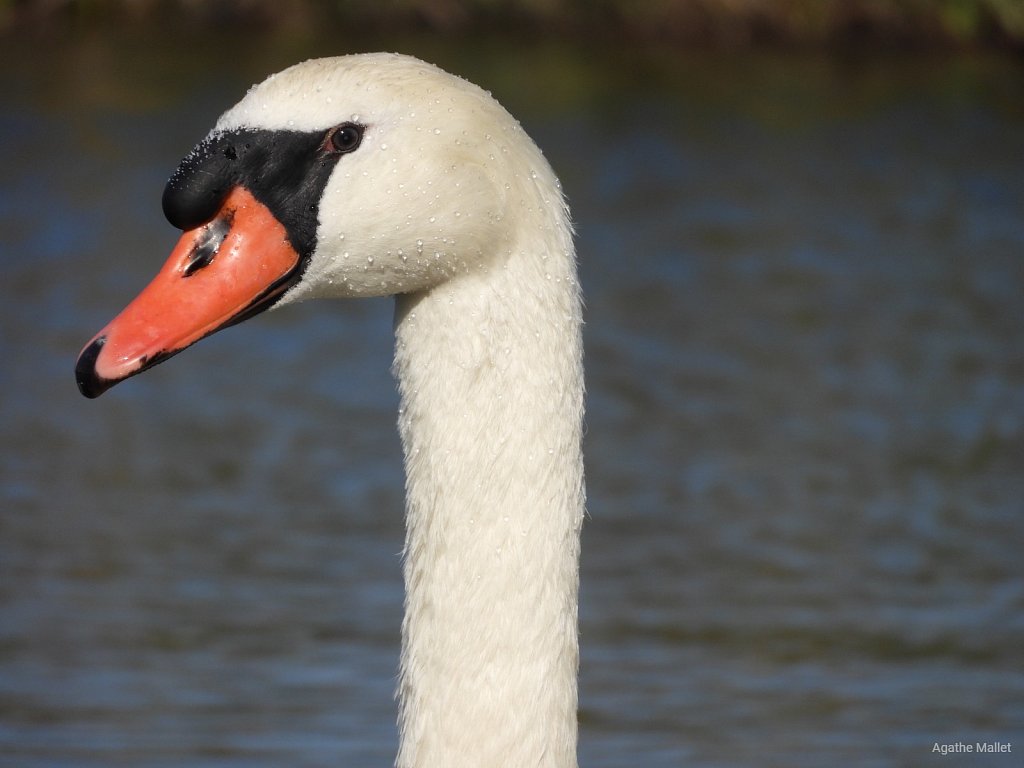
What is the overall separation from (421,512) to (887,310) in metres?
11.2

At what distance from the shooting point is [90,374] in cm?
363

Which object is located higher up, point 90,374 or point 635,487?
point 635,487

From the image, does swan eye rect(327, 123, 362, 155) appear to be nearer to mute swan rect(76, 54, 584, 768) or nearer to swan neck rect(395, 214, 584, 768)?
mute swan rect(76, 54, 584, 768)

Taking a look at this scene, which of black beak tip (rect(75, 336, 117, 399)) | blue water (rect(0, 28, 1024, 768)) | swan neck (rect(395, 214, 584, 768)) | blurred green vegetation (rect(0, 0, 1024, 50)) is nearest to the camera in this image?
black beak tip (rect(75, 336, 117, 399))

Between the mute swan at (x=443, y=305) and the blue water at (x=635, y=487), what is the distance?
291cm

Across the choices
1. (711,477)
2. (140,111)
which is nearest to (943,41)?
(140,111)

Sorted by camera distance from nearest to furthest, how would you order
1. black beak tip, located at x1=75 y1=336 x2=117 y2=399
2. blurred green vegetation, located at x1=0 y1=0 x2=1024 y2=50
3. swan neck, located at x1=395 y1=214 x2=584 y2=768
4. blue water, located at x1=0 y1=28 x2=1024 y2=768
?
black beak tip, located at x1=75 y1=336 x2=117 y2=399 < swan neck, located at x1=395 y1=214 x2=584 y2=768 < blue water, located at x1=0 y1=28 x2=1024 y2=768 < blurred green vegetation, located at x1=0 y1=0 x2=1024 y2=50

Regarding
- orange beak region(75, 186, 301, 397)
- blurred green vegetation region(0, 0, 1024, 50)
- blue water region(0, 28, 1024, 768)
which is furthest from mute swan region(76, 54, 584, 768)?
blurred green vegetation region(0, 0, 1024, 50)

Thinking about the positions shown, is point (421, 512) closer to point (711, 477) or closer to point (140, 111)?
point (711, 477)

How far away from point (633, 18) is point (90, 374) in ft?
92.4

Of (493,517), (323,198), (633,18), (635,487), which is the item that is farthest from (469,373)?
(633,18)

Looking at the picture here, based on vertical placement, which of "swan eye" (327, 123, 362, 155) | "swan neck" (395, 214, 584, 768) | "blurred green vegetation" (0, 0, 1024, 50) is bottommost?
"swan neck" (395, 214, 584, 768)

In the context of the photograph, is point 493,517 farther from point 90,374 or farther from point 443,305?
point 90,374

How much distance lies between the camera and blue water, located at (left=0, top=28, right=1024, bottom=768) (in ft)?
23.2
